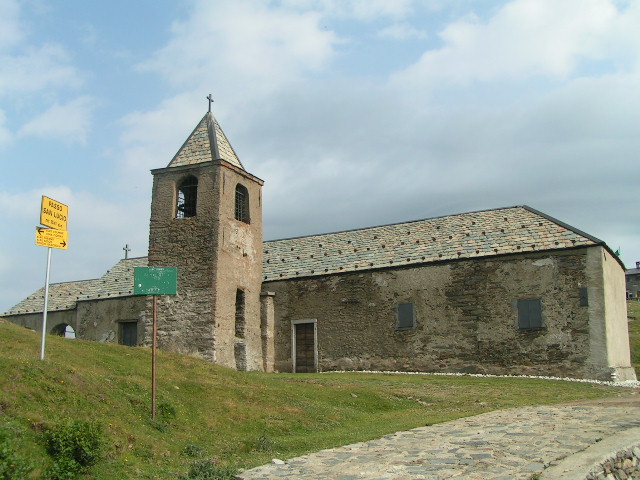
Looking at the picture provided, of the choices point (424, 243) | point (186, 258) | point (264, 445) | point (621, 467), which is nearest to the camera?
point (621, 467)

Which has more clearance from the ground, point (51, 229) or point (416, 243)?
point (416, 243)

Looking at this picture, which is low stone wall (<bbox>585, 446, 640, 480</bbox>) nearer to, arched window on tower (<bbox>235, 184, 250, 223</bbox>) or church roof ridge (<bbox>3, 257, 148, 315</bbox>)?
arched window on tower (<bbox>235, 184, 250, 223</bbox>)

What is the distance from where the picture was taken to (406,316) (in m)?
26.2

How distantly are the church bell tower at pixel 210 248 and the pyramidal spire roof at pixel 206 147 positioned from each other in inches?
2.0

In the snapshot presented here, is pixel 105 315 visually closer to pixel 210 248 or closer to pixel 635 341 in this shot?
pixel 210 248

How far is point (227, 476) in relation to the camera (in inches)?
320

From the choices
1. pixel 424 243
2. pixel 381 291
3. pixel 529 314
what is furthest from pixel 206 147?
pixel 529 314

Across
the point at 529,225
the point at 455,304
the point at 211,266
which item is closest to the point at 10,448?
the point at 211,266

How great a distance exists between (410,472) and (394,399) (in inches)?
382

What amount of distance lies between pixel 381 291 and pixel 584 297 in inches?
318

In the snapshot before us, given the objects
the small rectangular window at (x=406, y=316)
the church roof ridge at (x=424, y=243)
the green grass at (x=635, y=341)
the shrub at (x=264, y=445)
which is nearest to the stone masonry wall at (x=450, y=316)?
the small rectangular window at (x=406, y=316)

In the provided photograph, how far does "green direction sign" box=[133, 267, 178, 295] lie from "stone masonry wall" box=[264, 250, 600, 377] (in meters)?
15.2

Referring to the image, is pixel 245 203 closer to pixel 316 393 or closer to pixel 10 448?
pixel 316 393

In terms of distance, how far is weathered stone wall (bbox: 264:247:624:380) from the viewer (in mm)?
23422
